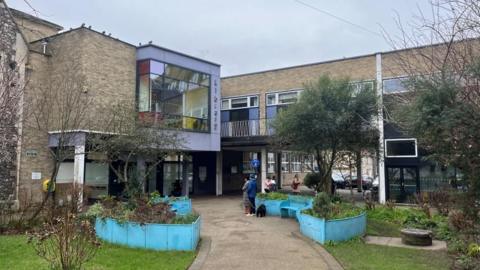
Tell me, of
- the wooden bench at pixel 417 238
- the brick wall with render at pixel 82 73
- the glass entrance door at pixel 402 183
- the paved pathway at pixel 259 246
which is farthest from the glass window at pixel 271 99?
the wooden bench at pixel 417 238

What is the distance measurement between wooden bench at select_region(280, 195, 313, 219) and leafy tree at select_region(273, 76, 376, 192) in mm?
1934

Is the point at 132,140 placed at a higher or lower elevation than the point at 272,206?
higher

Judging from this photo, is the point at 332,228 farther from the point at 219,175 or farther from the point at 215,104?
the point at 219,175

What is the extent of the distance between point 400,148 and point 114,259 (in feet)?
54.0

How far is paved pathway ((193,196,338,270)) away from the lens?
7875mm

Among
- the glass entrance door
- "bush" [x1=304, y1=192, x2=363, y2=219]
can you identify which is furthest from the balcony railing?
"bush" [x1=304, y1=192, x2=363, y2=219]

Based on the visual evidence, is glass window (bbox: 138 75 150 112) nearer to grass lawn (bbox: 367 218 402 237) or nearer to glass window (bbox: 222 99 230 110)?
glass window (bbox: 222 99 230 110)

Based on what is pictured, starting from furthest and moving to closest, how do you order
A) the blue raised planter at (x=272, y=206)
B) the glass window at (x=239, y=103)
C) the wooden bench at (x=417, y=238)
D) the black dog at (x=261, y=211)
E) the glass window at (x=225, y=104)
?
the glass window at (x=225, y=104) → the glass window at (x=239, y=103) → the blue raised planter at (x=272, y=206) → the black dog at (x=261, y=211) → the wooden bench at (x=417, y=238)

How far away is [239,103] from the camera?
87.4 ft

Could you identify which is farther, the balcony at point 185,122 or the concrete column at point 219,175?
the concrete column at point 219,175

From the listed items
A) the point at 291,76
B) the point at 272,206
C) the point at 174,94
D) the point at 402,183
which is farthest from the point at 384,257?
the point at 291,76

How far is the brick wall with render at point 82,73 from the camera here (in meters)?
17.3

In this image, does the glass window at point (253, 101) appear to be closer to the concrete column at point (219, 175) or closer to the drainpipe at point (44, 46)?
the concrete column at point (219, 175)

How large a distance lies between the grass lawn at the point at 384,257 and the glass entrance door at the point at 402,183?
11.7 m
